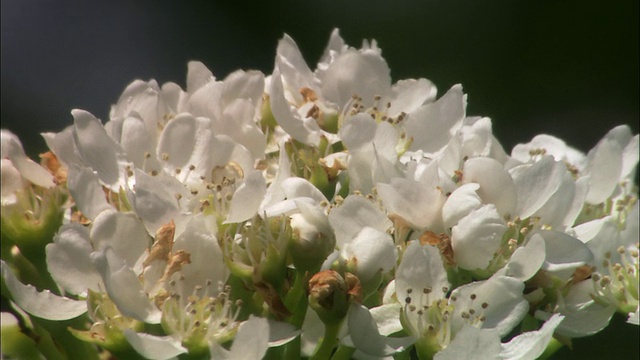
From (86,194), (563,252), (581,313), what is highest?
(86,194)

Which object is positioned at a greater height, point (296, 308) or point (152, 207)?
point (152, 207)

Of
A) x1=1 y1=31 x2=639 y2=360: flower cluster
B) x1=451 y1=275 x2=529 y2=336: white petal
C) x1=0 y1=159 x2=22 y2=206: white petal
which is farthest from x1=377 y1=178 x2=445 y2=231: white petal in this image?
x1=0 y1=159 x2=22 y2=206: white petal

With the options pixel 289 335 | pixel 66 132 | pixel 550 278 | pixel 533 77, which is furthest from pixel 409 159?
pixel 533 77

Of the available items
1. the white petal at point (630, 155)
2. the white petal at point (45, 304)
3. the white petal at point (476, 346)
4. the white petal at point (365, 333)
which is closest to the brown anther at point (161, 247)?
the white petal at point (45, 304)

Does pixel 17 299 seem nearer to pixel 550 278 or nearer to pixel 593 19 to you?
pixel 550 278

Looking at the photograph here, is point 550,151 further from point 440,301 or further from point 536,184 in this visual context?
point 440,301

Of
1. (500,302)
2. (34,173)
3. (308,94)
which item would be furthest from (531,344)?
(34,173)

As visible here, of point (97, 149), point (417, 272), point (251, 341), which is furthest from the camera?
point (97, 149)
